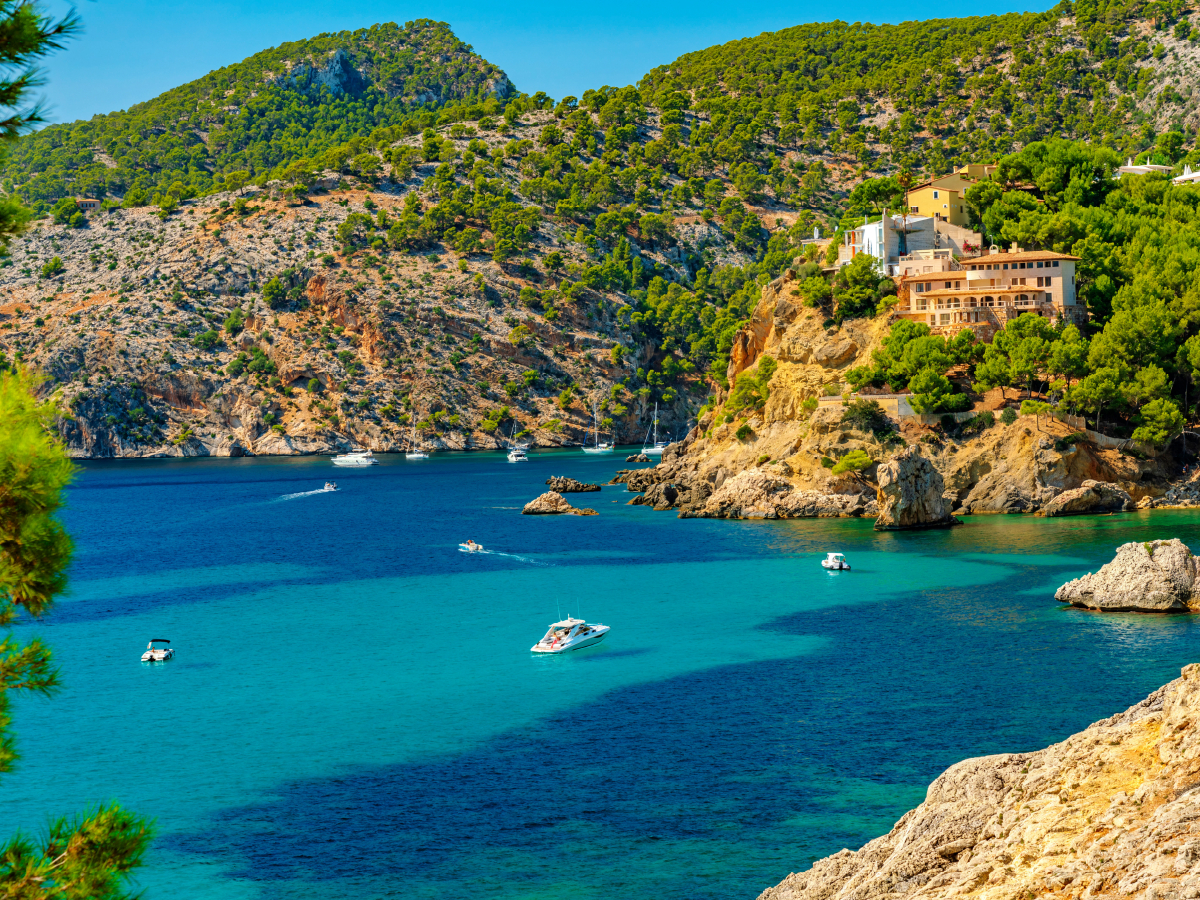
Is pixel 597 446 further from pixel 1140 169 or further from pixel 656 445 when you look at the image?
pixel 1140 169

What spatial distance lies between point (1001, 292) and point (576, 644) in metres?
58.1

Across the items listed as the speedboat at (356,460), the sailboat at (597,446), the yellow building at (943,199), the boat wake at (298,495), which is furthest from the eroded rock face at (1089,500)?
the speedboat at (356,460)

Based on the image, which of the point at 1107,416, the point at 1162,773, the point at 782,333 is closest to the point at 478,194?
the point at 782,333

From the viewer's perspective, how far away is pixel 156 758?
115ft

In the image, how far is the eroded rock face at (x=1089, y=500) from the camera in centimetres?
7881

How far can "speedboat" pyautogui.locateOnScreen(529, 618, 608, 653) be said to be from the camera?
47.6 m

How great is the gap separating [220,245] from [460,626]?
154359 millimetres

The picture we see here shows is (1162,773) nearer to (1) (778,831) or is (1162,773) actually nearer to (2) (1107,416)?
(1) (778,831)

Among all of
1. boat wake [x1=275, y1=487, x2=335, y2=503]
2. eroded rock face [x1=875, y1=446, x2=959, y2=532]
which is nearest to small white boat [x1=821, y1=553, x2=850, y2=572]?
eroded rock face [x1=875, y1=446, x2=959, y2=532]

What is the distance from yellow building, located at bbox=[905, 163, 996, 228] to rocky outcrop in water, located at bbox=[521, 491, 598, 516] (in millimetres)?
43409

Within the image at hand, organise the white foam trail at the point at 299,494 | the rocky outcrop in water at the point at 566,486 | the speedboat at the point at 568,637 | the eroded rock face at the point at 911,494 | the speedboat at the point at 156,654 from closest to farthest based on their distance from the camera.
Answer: the speedboat at the point at 568,637
the speedboat at the point at 156,654
the eroded rock face at the point at 911,494
the rocky outcrop in water at the point at 566,486
the white foam trail at the point at 299,494

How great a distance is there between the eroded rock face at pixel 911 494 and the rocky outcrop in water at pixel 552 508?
26.6m

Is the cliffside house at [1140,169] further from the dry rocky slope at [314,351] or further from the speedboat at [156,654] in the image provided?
the speedboat at [156,654]

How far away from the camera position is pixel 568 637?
158ft
